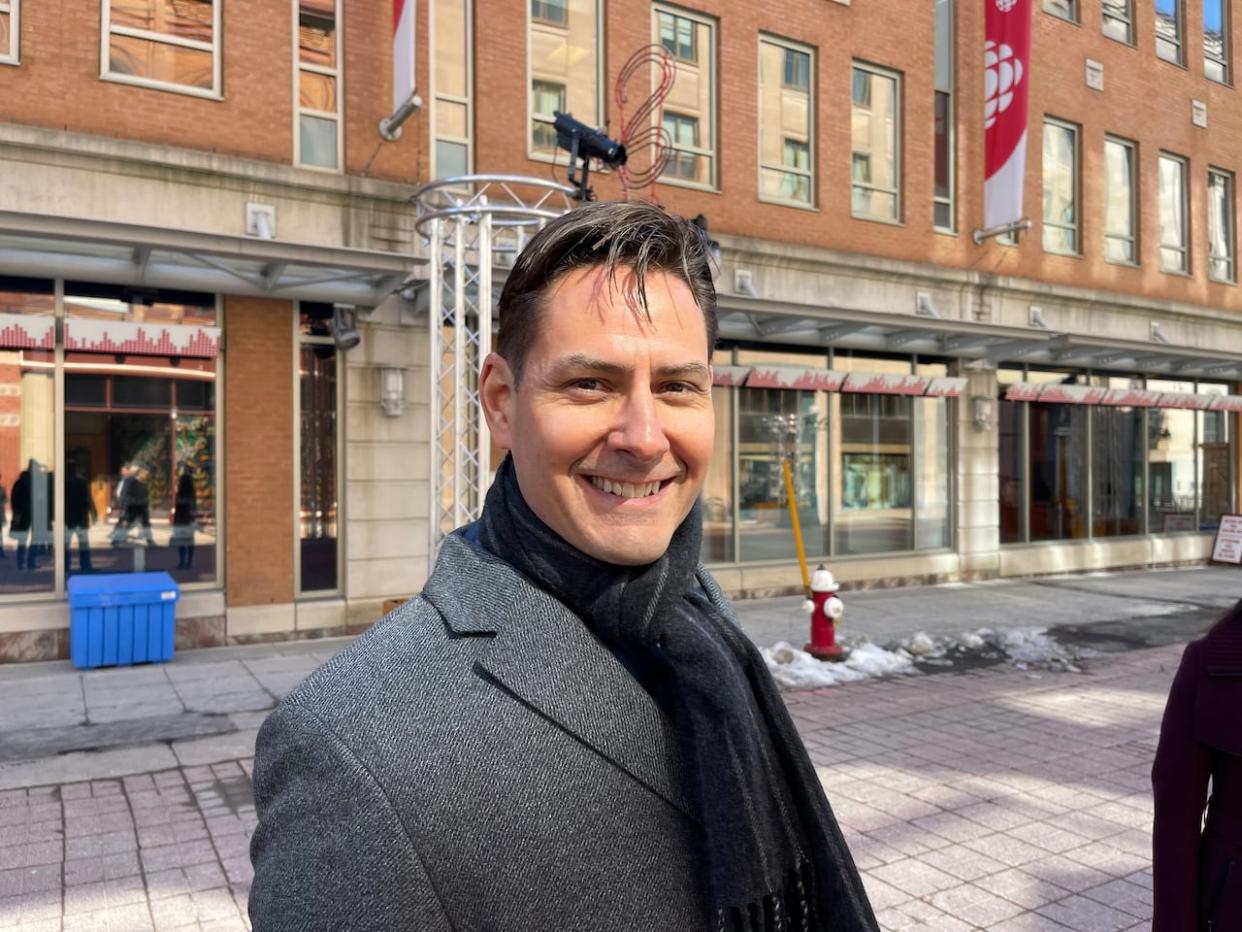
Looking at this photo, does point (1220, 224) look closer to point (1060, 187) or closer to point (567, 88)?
point (1060, 187)

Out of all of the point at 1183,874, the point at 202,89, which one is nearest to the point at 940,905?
the point at 1183,874

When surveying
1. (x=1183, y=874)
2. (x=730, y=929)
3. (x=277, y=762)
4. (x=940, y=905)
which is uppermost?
(x=277, y=762)

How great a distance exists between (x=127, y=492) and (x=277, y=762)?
10.1 metres

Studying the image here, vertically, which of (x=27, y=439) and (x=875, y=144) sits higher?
(x=875, y=144)

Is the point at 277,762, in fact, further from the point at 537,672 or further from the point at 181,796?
the point at 181,796

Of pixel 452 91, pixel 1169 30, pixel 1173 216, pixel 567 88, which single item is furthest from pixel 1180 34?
pixel 452 91

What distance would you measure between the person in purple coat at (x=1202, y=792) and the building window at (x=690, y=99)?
38.7 feet

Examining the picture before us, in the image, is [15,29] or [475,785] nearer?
[475,785]

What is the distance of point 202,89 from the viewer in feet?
33.6

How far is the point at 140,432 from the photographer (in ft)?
33.1

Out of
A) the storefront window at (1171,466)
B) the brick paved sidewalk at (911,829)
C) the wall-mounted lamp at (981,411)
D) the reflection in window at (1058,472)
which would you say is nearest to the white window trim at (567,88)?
the brick paved sidewalk at (911,829)

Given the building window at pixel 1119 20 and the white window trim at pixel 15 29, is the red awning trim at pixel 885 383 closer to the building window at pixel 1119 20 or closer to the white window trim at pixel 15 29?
the building window at pixel 1119 20

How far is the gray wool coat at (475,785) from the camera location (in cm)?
113

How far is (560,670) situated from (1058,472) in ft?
60.6
